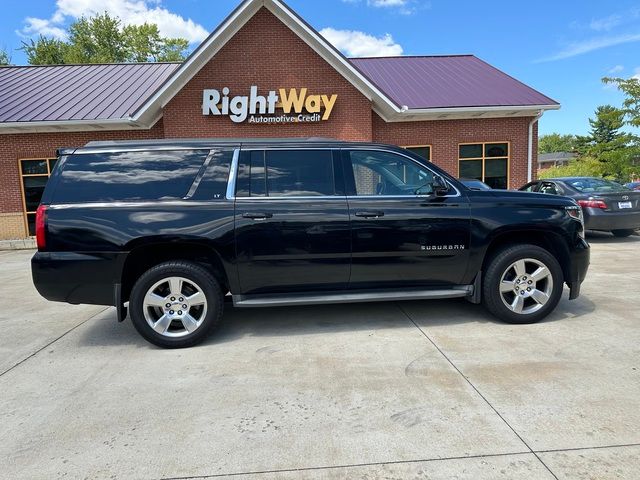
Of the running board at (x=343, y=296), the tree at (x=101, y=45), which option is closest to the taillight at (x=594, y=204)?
the running board at (x=343, y=296)

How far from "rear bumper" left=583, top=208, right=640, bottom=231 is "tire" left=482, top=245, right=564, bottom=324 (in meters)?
6.30

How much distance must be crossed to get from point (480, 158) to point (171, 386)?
13.7 meters

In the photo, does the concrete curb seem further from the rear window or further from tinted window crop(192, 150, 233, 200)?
tinted window crop(192, 150, 233, 200)

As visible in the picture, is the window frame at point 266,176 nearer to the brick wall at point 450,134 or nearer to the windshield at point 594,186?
the windshield at point 594,186

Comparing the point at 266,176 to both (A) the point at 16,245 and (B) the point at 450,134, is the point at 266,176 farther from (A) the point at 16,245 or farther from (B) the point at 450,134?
(A) the point at 16,245

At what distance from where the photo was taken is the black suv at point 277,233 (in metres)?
4.21

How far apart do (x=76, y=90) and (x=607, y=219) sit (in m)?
17.0

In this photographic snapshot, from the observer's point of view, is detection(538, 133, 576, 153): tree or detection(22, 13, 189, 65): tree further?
detection(538, 133, 576, 153): tree

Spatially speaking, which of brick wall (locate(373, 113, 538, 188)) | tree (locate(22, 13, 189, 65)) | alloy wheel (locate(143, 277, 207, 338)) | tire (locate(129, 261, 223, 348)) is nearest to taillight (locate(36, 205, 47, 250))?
tire (locate(129, 261, 223, 348))

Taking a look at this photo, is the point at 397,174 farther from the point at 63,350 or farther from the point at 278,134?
the point at 278,134

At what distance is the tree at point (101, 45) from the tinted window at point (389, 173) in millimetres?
42651

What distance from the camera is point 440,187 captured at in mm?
4590

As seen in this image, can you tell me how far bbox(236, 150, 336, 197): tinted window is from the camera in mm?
4473

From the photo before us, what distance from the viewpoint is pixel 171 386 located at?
360 centimetres
